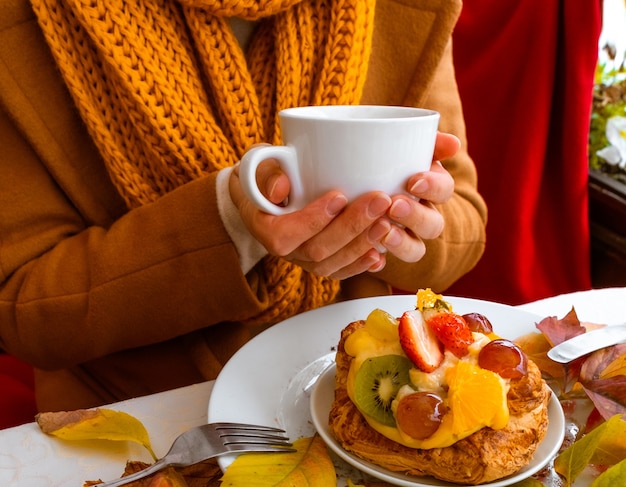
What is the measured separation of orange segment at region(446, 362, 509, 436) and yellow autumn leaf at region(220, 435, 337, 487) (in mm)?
111

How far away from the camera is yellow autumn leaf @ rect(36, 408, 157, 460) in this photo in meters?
0.55

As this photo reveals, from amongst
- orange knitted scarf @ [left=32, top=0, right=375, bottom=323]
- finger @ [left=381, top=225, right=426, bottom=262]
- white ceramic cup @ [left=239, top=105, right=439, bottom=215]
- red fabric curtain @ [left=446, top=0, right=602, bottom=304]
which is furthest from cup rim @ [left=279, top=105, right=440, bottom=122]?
red fabric curtain @ [left=446, top=0, right=602, bottom=304]

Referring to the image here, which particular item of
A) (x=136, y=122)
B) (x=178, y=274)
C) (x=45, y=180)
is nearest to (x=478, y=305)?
(x=178, y=274)

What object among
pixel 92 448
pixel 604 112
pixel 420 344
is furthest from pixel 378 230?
pixel 604 112

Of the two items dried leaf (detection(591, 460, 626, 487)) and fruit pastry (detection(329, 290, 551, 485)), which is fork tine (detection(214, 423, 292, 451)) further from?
dried leaf (detection(591, 460, 626, 487))

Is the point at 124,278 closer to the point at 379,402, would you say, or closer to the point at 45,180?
the point at 45,180

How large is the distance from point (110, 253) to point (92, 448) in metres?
0.29

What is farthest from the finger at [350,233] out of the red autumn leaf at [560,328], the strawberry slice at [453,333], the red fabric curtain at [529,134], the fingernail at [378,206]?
the red fabric curtain at [529,134]

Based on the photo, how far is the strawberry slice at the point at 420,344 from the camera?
0.51 meters

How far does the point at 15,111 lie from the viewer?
0.81m

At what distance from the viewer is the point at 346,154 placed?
1.70 ft

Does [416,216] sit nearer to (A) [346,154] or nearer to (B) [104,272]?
(A) [346,154]

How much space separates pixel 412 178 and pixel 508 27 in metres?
0.95

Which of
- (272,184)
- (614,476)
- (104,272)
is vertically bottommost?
(614,476)
